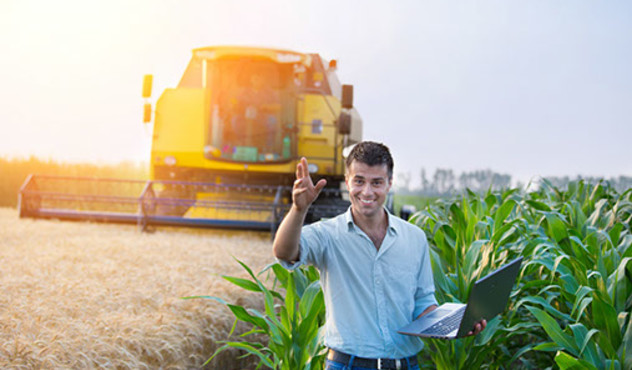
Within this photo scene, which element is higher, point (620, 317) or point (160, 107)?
point (160, 107)

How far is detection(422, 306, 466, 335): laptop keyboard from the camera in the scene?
1802 millimetres

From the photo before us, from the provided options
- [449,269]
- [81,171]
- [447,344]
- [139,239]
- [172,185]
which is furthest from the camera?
[81,171]

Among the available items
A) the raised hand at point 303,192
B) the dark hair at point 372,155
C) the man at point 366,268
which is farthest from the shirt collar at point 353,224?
the raised hand at point 303,192

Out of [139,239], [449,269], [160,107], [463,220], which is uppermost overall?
[160,107]

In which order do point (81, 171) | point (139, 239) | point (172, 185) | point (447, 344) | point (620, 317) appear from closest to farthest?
1. point (620, 317)
2. point (447, 344)
3. point (139, 239)
4. point (172, 185)
5. point (81, 171)

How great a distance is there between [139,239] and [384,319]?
5.63 metres

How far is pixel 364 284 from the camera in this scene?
1.95 meters

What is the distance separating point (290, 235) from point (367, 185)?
0.29 m

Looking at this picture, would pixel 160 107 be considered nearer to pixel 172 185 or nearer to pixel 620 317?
pixel 172 185

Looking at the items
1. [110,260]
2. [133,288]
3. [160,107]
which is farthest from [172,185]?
[133,288]

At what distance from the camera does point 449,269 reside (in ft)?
11.0

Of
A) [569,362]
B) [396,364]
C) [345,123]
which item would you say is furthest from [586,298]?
[345,123]

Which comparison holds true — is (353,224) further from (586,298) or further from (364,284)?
(586,298)

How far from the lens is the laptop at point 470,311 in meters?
1.75
